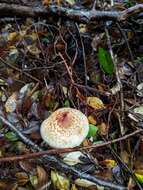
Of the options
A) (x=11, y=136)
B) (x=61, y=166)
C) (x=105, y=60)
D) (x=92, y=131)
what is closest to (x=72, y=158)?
(x=61, y=166)

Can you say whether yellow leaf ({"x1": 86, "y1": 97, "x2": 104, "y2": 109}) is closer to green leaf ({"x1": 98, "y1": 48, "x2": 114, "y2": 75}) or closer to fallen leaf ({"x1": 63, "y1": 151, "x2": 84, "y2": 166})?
green leaf ({"x1": 98, "y1": 48, "x2": 114, "y2": 75})

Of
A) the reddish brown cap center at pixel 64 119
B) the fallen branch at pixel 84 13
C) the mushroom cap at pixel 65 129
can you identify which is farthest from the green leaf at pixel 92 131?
the fallen branch at pixel 84 13

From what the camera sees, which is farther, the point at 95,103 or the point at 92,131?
the point at 95,103

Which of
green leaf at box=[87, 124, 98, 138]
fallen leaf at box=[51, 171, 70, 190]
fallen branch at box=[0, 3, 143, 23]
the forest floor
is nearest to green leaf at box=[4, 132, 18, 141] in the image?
the forest floor

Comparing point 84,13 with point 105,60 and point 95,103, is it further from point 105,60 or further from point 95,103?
point 95,103

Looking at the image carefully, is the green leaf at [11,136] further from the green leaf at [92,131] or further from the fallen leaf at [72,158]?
the green leaf at [92,131]
